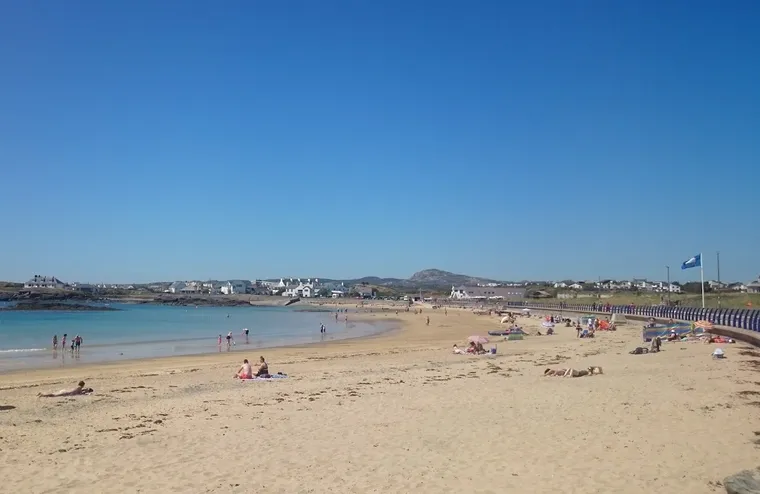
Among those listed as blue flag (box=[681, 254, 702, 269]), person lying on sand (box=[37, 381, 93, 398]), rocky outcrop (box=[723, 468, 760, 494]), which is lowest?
person lying on sand (box=[37, 381, 93, 398])

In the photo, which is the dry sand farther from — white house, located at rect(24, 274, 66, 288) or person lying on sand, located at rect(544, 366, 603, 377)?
white house, located at rect(24, 274, 66, 288)

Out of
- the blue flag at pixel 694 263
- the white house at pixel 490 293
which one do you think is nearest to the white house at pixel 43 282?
the white house at pixel 490 293

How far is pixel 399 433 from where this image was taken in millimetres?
9453

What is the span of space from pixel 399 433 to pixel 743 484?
5.02m

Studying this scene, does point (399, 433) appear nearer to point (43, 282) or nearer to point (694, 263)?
point (694, 263)

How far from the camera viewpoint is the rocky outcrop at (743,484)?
559 centimetres

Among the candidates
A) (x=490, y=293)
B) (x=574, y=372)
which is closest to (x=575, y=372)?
(x=574, y=372)

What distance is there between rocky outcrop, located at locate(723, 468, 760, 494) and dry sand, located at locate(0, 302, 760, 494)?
0.48 m

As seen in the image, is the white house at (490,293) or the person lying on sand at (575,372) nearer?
the person lying on sand at (575,372)

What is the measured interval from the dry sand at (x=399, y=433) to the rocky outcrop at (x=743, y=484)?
483mm

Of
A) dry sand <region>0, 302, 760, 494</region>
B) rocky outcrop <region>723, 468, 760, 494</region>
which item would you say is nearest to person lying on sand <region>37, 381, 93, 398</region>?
dry sand <region>0, 302, 760, 494</region>

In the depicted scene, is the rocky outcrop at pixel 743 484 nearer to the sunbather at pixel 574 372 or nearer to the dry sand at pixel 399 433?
the dry sand at pixel 399 433

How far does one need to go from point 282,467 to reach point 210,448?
1.63 m

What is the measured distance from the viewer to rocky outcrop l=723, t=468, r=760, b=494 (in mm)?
5590
